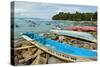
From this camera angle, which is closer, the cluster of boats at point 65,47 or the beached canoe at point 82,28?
the cluster of boats at point 65,47

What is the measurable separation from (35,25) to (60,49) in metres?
0.40

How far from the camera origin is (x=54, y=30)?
7.32 feet

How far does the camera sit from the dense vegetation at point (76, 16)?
2256 millimetres

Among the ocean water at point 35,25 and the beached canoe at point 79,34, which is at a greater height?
the ocean water at point 35,25

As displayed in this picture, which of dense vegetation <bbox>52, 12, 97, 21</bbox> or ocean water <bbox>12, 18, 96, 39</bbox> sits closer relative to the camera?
ocean water <bbox>12, 18, 96, 39</bbox>

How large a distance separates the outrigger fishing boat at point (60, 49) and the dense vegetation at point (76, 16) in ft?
0.96

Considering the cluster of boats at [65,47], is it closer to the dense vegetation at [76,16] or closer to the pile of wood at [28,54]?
the pile of wood at [28,54]

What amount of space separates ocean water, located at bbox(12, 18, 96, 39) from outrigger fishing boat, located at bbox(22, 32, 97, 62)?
0.06m

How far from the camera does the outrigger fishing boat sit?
7.01 ft

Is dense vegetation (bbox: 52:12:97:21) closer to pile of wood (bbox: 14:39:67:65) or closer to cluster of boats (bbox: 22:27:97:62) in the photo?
cluster of boats (bbox: 22:27:97:62)

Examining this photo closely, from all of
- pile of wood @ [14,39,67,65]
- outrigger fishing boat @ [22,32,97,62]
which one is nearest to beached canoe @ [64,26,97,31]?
outrigger fishing boat @ [22,32,97,62]

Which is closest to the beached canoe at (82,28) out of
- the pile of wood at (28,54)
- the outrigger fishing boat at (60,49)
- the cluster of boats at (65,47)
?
the cluster of boats at (65,47)
